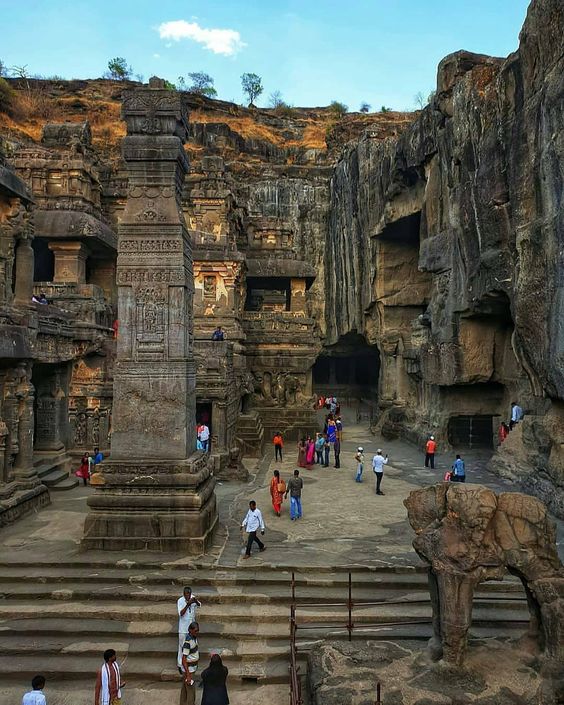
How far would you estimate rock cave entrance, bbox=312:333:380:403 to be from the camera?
40.3m

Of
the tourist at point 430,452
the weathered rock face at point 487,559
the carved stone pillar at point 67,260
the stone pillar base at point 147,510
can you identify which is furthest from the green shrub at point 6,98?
the weathered rock face at point 487,559

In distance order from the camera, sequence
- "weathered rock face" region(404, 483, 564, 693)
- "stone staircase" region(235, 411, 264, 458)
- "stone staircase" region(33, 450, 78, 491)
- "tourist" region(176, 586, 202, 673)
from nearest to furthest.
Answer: "weathered rock face" region(404, 483, 564, 693) → "tourist" region(176, 586, 202, 673) → "stone staircase" region(33, 450, 78, 491) → "stone staircase" region(235, 411, 264, 458)

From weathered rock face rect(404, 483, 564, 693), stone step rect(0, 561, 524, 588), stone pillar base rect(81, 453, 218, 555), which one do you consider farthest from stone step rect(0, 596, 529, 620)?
weathered rock face rect(404, 483, 564, 693)

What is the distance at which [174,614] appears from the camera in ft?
22.2

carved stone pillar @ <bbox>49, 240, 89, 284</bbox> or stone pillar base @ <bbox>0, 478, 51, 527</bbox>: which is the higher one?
carved stone pillar @ <bbox>49, 240, 89, 284</bbox>

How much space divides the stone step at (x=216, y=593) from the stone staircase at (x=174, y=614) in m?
0.01

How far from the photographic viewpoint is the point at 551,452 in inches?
488

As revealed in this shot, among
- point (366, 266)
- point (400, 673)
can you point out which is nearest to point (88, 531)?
point (400, 673)

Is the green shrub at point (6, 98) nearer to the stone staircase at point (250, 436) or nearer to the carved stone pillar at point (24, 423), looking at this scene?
the stone staircase at point (250, 436)

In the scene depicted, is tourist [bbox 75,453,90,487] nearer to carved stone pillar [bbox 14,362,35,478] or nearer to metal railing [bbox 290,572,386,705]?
carved stone pillar [bbox 14,362,35,478]

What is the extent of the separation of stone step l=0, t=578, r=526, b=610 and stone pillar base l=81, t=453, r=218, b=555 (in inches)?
32.5

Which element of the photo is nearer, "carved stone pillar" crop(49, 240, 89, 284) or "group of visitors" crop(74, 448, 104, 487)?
"group of visitors" crop(74, 448, 104, 487)

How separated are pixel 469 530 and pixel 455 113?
58.2ft

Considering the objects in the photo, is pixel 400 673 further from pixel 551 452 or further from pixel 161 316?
pixel 551 452
